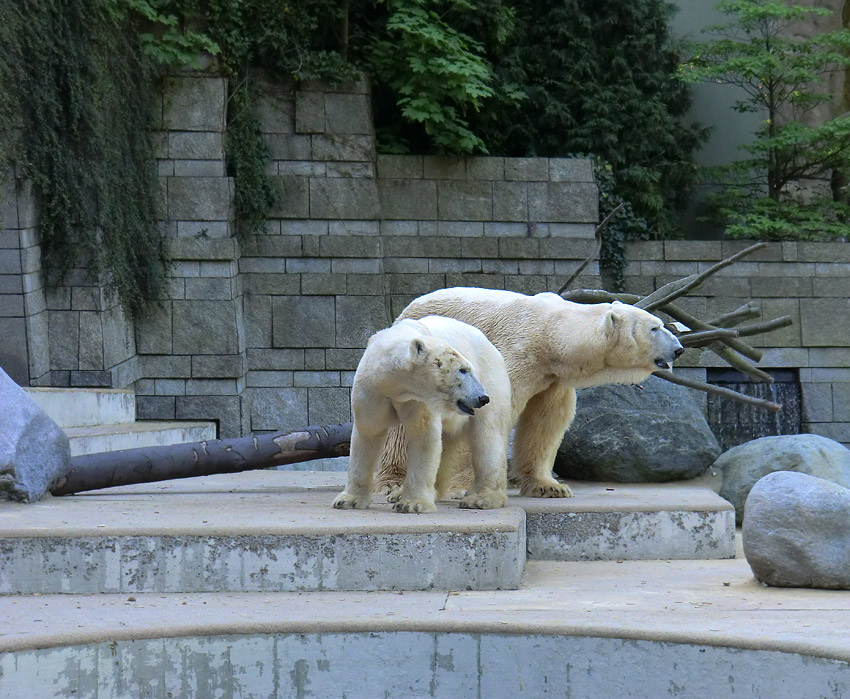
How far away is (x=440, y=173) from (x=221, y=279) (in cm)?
263

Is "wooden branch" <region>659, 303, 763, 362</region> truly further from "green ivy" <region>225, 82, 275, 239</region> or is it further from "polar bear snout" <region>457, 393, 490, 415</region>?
"green ivy" <region>225, 82, 275, 239</region>

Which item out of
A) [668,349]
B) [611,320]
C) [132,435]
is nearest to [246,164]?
[132,435]

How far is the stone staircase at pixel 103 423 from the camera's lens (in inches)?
308

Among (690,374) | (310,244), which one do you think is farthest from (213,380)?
→ (690,374)

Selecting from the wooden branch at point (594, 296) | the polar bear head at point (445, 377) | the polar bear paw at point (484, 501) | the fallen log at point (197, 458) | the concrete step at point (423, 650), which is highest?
the wooden branch at point (594, 296)

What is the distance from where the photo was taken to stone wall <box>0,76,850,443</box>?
33.9ft

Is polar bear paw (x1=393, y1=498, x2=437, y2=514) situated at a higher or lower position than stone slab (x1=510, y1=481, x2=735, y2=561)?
higher

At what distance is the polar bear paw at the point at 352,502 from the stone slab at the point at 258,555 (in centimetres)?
40

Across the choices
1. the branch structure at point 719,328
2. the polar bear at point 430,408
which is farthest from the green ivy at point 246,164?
the polar bear at point 430,408

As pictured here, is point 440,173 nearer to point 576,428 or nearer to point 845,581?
point 576,428

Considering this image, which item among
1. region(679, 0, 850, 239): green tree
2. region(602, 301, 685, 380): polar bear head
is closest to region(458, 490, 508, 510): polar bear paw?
region(602, 301, 685, 380): polar bear head

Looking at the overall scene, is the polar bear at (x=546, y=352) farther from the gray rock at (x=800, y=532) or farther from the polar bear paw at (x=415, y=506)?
the gray rock at (x=800, y=532)

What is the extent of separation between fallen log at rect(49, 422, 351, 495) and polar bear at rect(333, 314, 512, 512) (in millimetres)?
946

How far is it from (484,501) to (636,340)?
1124 millimetres
